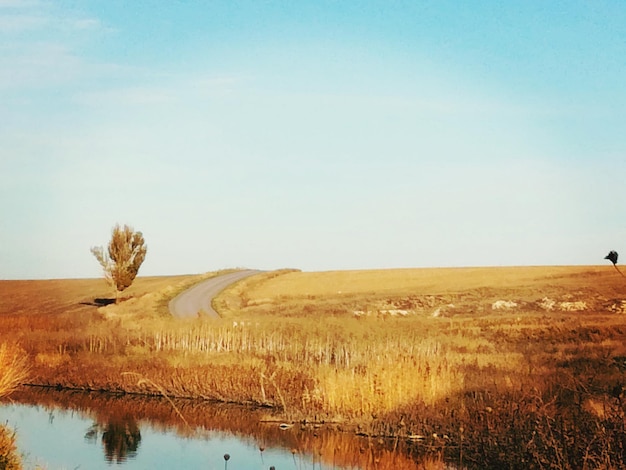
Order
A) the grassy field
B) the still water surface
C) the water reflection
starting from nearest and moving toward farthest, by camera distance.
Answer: the grassy field
the still water surface
the water reflection

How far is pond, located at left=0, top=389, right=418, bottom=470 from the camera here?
789 inches

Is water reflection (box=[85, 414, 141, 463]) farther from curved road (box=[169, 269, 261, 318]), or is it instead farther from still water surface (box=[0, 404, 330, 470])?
curved road (box=[169, 269, 261, 318])

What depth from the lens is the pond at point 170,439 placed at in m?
20.0

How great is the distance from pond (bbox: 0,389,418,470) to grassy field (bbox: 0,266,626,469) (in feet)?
3.02

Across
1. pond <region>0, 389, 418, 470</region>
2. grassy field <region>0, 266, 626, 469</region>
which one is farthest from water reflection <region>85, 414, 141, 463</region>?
grassy field <region>0, 266, 626, 469</region>

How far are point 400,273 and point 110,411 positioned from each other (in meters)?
51.7

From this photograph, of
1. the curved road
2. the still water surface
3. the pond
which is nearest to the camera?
the pond

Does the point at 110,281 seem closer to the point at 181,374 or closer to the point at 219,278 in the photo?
the point at 219,278

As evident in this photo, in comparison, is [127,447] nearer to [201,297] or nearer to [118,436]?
[118,436]

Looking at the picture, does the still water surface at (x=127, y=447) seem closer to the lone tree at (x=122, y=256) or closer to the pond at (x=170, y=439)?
the pond at (x=170, y=439)

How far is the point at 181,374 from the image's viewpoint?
98.6ft

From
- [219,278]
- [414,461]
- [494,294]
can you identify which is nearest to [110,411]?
[414,461]

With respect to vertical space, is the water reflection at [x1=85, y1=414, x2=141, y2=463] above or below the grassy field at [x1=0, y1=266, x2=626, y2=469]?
below

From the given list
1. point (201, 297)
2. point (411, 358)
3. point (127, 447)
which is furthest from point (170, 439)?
point (201, 297)
